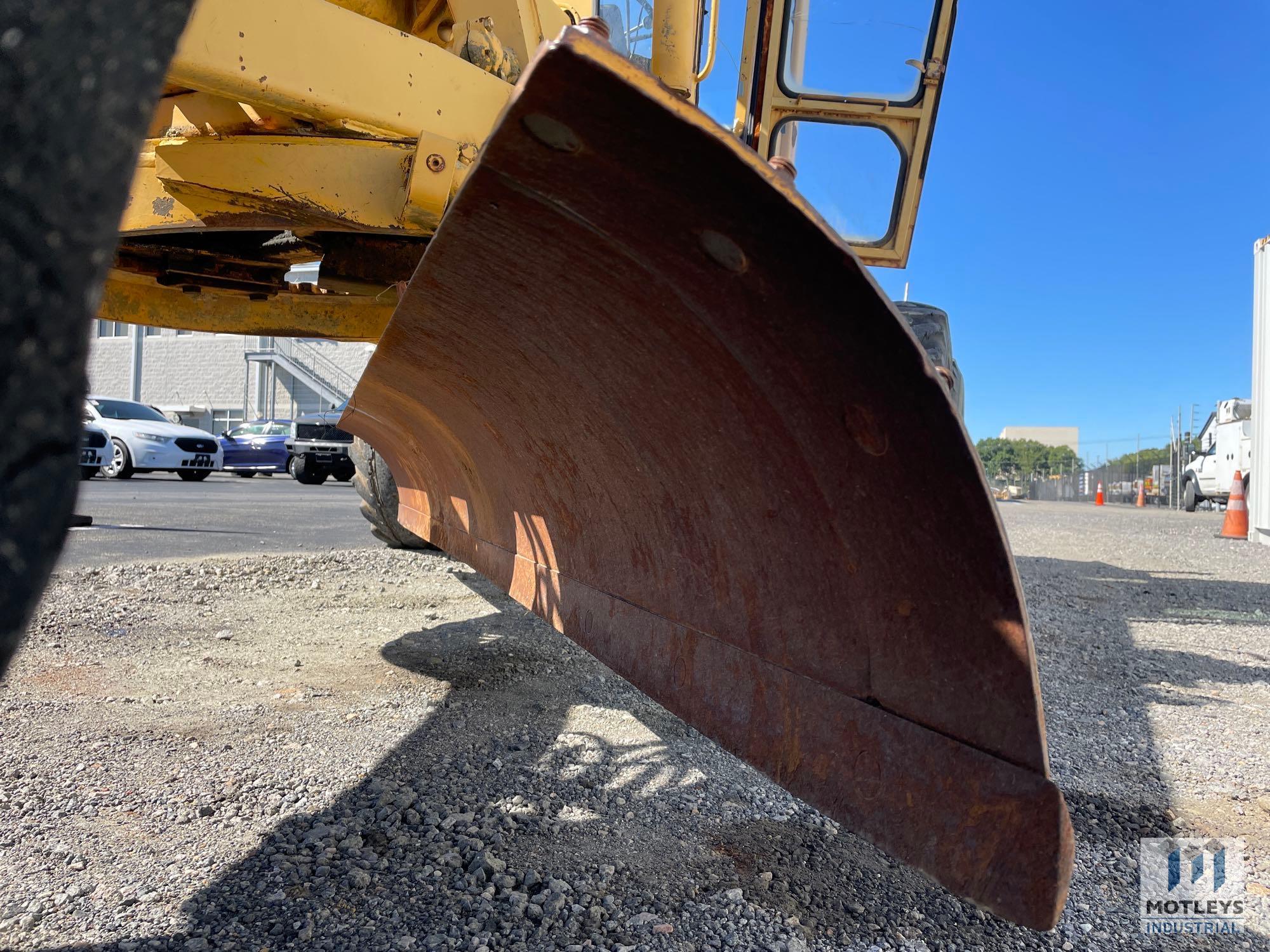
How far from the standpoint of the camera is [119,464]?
15.2m

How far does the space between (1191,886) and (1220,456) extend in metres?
20.4

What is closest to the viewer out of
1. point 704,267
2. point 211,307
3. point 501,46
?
point 704,267

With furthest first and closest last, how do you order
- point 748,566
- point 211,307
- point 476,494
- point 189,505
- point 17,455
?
point 189,505 < point 211,307 < point 476,494 < point 748,566 < point 17,455

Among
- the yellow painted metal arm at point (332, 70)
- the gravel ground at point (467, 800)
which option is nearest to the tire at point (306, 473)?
the gravel ground at point (467, 800)

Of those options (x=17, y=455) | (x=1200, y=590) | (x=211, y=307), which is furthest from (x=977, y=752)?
(x=1200, y=590)

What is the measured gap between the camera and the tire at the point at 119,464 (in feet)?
49.0

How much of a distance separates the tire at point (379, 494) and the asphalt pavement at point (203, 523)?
1115mm

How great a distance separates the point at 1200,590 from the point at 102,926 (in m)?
7.02

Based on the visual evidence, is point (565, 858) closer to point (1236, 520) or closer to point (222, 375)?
point (1236, 520)

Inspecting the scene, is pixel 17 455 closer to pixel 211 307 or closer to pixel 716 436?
pixel 716 436

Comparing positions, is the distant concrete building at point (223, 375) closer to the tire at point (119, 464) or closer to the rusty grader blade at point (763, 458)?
the tire at point (119, 464)

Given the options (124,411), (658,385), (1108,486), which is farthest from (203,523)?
(1108,486)

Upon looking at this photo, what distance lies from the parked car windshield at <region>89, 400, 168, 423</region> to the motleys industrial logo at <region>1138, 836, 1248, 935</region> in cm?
1696

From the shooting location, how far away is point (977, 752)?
111 centimetres
